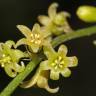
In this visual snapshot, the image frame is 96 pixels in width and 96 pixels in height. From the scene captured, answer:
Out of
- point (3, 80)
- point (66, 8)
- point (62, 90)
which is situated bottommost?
point (62, 90)

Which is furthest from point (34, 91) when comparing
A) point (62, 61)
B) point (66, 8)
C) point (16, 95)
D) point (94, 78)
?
point (62, 61)

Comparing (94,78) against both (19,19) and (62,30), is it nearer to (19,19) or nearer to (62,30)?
(19,19)

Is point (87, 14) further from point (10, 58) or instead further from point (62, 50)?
point (10, 58)

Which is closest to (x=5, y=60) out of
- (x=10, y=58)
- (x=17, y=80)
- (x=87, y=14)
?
(x=10, y=58)

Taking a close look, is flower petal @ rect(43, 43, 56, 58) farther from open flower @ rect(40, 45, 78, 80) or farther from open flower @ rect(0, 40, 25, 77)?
open flower @ rect(0, 40, 25, 77)

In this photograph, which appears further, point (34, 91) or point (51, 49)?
point (34, 91)

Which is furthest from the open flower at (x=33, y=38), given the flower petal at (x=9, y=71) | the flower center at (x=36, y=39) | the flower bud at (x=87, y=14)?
the flower bud at (x=87, y=14)

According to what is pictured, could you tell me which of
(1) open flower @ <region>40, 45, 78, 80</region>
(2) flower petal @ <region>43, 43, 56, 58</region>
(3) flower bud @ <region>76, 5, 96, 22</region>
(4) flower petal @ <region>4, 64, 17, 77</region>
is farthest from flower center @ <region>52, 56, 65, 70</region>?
(3) flower bud @ <region>76, 5, 96, 22</region>
